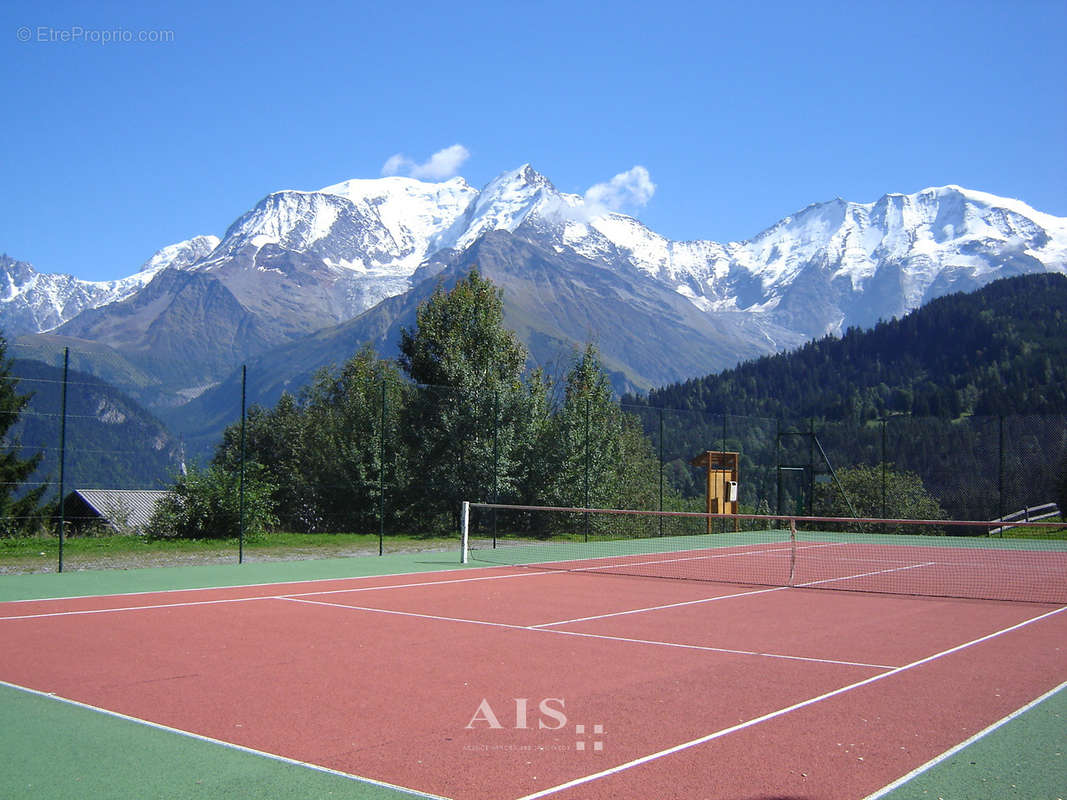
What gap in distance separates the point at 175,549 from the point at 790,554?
40.7ft

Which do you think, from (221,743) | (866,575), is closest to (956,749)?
(221,743)

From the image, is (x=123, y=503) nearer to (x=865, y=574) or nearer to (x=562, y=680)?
(x=865, y=574)

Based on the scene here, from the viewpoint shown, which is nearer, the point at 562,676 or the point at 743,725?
the point at 743,725

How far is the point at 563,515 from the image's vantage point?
26.1m

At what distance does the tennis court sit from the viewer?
17.3 ft

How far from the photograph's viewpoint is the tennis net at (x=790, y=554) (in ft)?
48.7

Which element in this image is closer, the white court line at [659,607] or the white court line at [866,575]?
the white court line at [659,607]

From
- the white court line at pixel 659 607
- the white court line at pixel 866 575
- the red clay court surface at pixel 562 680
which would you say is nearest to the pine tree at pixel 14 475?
the red clay court surface at pixel 562 680

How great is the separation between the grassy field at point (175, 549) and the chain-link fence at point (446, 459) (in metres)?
0.43

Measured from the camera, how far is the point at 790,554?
19.3m

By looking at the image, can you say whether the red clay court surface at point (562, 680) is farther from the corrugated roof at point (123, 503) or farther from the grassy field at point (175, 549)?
the corrugated roof at point (123, 503)

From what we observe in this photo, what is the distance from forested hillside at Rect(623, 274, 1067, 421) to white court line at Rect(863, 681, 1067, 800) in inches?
3793

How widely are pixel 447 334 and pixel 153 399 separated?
32.5 feet

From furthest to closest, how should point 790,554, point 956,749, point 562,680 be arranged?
point 790,554
point 562,680
point 956,749
